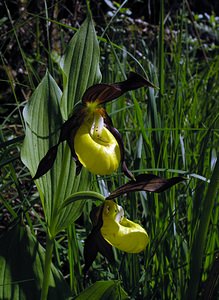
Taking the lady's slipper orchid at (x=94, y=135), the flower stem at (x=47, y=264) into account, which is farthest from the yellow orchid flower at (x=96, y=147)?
the flower stem at (x=47, y=264)

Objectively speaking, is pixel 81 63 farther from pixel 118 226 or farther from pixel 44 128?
pixel 118 226

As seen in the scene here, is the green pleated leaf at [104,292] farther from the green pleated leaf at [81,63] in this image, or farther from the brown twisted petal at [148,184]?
the green pleated leaf at [81,63]

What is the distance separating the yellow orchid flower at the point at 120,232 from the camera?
0.83 m

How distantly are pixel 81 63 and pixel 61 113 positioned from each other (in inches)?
3.9

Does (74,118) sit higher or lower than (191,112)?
higher

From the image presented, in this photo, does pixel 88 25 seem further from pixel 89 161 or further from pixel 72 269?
pixel 72 269

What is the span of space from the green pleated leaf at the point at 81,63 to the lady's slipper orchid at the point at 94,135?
0.24 ft

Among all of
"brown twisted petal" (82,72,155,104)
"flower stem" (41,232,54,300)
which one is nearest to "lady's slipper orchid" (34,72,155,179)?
"brown twisted petal" (82,72,155,104)

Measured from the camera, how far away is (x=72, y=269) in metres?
1.02

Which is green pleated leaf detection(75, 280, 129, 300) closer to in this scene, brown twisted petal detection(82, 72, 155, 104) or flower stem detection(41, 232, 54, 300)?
flower stem detection(41, 232, 54, 300)

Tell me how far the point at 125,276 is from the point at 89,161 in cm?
36

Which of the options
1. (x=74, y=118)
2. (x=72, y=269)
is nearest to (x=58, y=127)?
(x=74, y=118)

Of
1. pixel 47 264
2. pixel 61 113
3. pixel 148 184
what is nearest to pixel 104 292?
pixel 47 264

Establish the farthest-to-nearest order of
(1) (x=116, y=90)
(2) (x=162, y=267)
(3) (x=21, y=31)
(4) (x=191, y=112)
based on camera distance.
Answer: (3) (x=21, y=31)
(4) (x=191, y=112)
(2) (x=162, y=267)
(1) (x=116, y=90)
